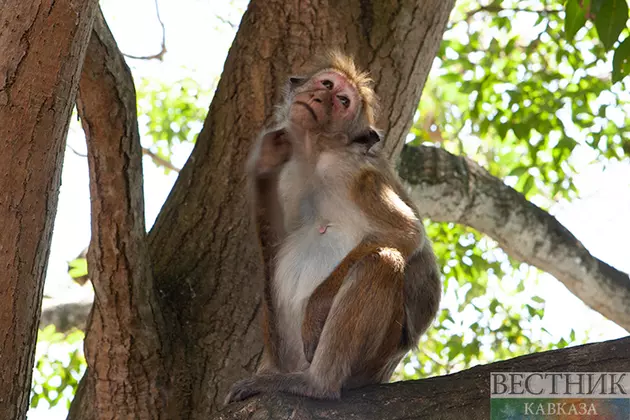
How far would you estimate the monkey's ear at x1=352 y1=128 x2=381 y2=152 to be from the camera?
444 cm

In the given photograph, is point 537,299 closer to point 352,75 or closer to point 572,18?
point 352,75

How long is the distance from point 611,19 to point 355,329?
1631 mm

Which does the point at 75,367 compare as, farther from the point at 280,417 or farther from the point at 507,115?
the point at 280,417

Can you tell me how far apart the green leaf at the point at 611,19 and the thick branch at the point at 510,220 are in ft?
8.56

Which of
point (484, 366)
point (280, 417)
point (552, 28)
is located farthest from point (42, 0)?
point (552, 28)

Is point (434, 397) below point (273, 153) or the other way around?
below

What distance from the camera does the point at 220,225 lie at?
522cm

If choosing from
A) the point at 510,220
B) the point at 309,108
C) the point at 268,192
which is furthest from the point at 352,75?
the point at 510,220

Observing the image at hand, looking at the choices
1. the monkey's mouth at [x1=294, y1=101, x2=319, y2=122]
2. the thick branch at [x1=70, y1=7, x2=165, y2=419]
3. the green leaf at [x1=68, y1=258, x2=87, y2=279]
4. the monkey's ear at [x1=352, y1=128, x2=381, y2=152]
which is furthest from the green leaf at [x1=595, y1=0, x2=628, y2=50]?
the green leaf at [x1=68, y1=258, x2=87, y2=279]

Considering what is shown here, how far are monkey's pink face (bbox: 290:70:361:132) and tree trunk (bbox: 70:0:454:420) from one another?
75cm

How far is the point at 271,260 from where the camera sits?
460 centimetres

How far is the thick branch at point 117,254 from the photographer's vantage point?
4355mm

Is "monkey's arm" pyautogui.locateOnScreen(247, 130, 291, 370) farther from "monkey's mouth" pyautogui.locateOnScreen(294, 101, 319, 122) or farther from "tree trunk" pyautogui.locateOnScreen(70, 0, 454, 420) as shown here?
"tree trunk" pyautogui.locateOnScreen(70, 0, 454, 420)

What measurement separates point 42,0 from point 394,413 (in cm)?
193
